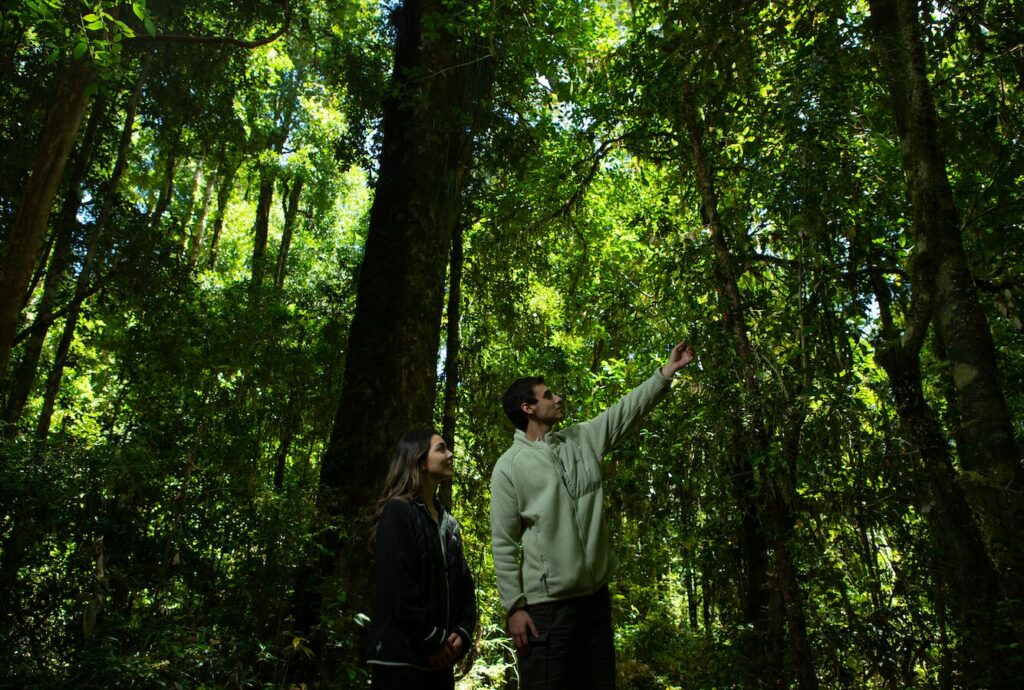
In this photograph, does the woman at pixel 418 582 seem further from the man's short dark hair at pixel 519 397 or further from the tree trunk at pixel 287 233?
the tree trunk at pixel 287 233

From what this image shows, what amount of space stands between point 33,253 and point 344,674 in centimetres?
594

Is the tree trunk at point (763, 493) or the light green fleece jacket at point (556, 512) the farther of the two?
the tree trunk at point (763, 493)

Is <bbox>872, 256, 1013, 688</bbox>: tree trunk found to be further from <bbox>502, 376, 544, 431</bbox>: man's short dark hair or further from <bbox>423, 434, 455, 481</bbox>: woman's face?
<bbox>423, 434, 455, 481</bbox>: woman's face

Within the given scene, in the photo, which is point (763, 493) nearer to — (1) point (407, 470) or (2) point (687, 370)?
(2) point (687, 370)

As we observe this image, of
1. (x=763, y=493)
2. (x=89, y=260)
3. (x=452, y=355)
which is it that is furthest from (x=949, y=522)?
(x=89, y=260)

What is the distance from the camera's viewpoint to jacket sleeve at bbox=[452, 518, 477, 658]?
2.85 m

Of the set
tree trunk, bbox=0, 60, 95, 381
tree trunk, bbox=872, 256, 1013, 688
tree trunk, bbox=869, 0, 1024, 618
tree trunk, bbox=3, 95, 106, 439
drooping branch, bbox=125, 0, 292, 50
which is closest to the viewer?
tree trunk, bbox=872, 256, 1013, 688

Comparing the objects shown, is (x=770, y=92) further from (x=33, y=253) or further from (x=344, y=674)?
(x=33, y=253)

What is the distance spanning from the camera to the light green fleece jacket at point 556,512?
304cm

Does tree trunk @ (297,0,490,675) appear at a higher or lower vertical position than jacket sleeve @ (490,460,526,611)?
higher

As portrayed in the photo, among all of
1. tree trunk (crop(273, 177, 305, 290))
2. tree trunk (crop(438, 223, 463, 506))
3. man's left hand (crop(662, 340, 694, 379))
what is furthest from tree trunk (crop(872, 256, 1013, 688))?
tree trunk (crop(273, 177, 305, 290))

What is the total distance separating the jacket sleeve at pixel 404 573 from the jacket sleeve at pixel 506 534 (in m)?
0.43

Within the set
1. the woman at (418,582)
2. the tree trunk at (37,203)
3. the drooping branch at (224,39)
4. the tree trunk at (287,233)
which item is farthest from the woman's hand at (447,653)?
the tree trunk at (287,233)

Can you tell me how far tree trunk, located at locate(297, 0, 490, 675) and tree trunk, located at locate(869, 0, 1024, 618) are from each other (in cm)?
365
